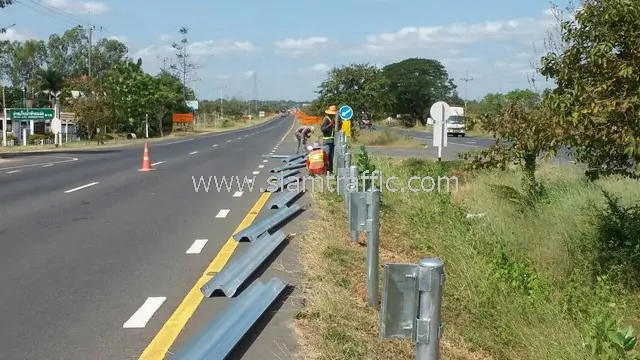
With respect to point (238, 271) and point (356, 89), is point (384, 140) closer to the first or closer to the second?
point (356, 89)

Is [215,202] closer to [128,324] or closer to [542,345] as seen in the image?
[128,324]

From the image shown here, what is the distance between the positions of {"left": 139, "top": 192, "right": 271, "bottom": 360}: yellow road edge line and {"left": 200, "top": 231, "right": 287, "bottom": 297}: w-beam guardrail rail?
153 mm

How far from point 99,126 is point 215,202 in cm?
3717

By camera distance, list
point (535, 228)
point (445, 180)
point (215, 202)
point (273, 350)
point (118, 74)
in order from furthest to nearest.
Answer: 1. point (118, 74)
2. point (445, 180)
3. point (215, 202)
4. point (535, 228)
5. point (273, 350)

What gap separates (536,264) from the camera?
10.0 metres

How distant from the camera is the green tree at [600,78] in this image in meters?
6.85

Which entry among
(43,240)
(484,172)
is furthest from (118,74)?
(43,240)

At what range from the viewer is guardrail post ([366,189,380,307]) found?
20.1ft

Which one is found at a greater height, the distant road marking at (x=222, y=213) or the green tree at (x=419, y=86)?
the green tree at (x=419, y=86)

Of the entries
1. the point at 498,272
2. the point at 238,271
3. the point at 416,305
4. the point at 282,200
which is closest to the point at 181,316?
the point at 238,271

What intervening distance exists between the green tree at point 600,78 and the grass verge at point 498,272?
1.67 metres

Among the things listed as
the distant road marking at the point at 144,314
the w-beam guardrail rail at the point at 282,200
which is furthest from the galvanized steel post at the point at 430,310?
the w-beam guardrail rail at the point at 282,200

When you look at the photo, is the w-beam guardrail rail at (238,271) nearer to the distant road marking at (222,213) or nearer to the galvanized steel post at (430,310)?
the galvanized steel post at (430,310)

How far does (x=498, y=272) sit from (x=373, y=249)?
7.72ft
